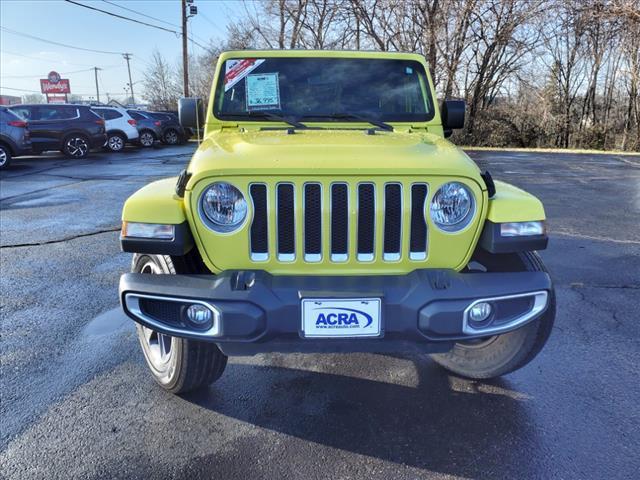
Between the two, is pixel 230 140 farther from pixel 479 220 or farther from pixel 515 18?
pixel 515 18

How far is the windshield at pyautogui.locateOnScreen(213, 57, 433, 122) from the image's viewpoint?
11.4 feet

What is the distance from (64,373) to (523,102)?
24.6 meters

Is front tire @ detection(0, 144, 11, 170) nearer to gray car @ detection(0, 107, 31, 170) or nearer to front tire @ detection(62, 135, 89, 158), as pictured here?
gray car @ detection(0, 107, 31, 170)

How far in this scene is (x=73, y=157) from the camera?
15938 mm

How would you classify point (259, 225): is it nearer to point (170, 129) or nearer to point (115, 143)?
point (115, 143)

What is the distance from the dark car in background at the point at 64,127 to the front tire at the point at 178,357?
14.5 meters

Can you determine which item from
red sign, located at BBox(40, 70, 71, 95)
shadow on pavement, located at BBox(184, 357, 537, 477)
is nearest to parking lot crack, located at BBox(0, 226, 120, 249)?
shadow on pavement, located at BBox(184, 357, 537, 477)

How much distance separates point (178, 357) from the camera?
2.64 meters

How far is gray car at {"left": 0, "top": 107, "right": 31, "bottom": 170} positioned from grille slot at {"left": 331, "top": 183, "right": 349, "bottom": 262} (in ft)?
44.9

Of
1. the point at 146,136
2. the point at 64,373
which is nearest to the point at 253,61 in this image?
the point at 64,373

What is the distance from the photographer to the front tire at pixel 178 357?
2.50 meters

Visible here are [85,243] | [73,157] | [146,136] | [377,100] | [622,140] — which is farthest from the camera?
[622,140]

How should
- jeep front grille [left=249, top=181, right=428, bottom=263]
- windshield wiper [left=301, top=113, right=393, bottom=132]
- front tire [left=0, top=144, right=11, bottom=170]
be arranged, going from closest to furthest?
jeep front grille [left=249, top=181, right=428, bottom=263]
windshield wiper [left=301, top=113, right=393, bottom=132]
front tire [left=0, top=144, right=11, bottom=170]

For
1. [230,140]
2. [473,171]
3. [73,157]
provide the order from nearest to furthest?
[473,171] < [230,140] < [73,157]
